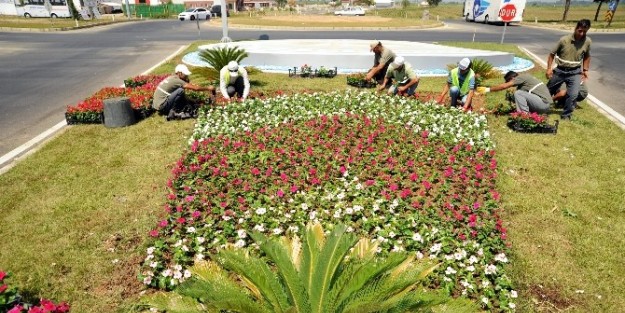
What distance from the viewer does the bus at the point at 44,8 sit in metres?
49.8

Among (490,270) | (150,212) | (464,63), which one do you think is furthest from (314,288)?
(464,63)

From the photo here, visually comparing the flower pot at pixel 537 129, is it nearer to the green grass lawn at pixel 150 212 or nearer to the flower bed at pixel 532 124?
the flower bed at pixel 532 124

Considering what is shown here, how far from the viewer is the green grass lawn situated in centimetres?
429

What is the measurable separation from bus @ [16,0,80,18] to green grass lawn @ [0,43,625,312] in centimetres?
5186

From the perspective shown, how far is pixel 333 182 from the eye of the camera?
6.27 metres

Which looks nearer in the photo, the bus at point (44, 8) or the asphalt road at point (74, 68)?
the asphalt road at point (74, 68)

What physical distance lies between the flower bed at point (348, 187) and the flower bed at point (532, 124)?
727mm

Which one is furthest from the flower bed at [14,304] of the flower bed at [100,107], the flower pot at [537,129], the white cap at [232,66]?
the flower pot at [537,129]

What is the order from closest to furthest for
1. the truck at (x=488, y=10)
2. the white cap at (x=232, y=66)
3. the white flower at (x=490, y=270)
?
the white flower at (x=490, y=270), the white cap at (x=232, y=66), the truck at (x=488, y=10)

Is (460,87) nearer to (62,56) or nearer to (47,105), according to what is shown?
(47,105)

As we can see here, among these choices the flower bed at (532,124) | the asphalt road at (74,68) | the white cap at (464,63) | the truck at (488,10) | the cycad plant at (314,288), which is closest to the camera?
the cycad plant at (314,288)

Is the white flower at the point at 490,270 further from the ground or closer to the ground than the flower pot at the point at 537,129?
closer to the ground

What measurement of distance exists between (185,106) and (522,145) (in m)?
7.70

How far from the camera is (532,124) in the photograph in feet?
28.0
